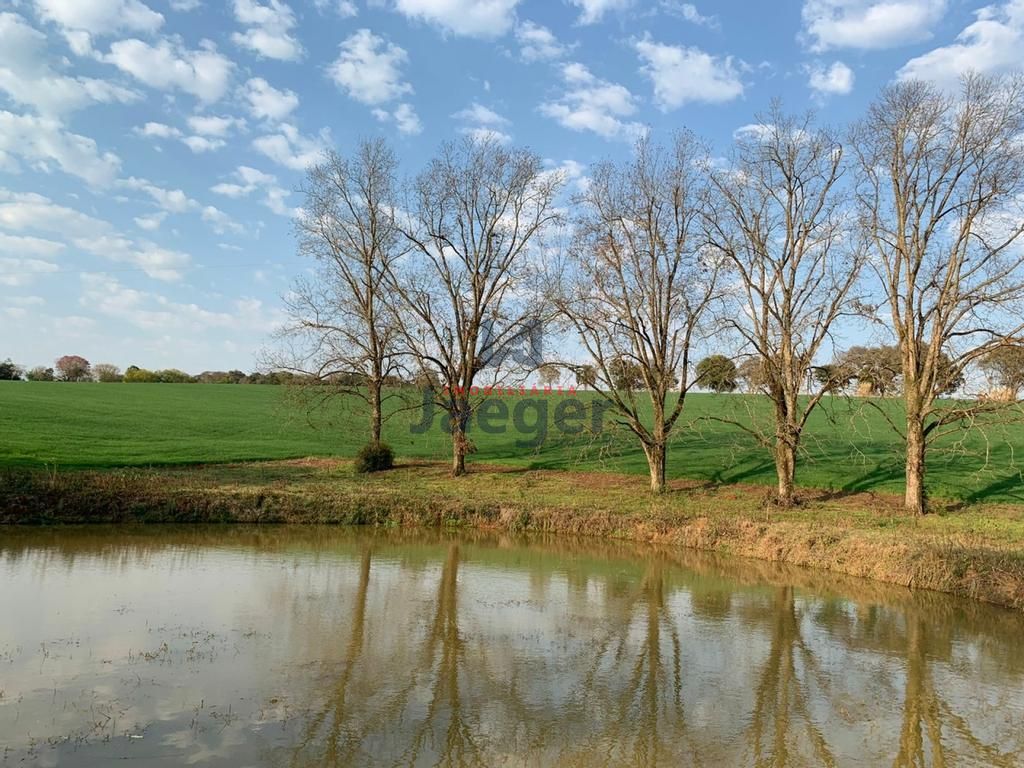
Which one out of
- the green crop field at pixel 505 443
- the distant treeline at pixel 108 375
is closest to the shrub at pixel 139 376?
the distant treeline at pixel 108 375

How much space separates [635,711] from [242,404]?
48.5 metres

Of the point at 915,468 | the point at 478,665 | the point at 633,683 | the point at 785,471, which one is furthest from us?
the point at 785,471

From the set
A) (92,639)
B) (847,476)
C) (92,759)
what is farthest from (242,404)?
Result: (92,759)

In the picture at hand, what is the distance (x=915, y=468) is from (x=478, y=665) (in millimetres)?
17576

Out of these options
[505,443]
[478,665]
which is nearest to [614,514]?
[478,665]

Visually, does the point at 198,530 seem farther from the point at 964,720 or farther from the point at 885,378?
the point at 885,378

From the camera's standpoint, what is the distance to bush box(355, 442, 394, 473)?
2952 cm

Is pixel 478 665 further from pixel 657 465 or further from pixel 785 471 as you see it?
pixel 657 465

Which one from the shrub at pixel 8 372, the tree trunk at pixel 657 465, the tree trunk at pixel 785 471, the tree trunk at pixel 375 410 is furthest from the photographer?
the shrub at pixel 8 372

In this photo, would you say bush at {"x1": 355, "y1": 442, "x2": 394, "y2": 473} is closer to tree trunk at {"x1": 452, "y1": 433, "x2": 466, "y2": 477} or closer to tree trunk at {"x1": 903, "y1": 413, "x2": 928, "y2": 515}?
tree trunk at {"x1": 452, "y1": 433, "x2": 466, "y2": 477}

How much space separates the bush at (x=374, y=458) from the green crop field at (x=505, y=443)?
2688 millimetres

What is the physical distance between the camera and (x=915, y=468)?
22.0 m

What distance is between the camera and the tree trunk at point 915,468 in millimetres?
21766

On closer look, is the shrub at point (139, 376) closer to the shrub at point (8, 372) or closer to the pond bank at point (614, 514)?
the shrub at point (8, 372)
